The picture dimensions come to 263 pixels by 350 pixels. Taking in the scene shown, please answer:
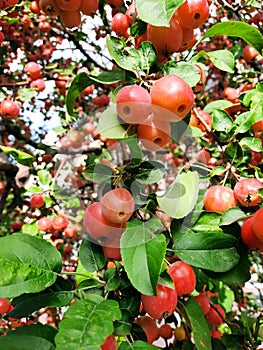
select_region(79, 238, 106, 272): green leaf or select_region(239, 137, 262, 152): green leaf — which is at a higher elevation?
select_region(239, 137, 262, 152): green leaf

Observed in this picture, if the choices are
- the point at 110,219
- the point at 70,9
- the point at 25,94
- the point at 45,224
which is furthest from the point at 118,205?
the point at 25,94

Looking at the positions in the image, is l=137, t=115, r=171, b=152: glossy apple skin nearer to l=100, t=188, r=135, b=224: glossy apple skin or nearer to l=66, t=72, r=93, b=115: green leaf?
l=100, t=188, r=135, b=224: glossy apple skin

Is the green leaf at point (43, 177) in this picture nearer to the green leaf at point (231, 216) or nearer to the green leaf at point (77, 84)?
the green leaf at point (77, 84)

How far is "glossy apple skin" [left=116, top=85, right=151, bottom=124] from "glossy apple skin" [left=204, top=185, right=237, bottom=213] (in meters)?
0.24

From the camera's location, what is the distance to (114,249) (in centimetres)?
84

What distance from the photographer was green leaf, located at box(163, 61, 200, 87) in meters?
0.81

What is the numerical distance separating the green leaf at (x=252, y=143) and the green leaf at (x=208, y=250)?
249 mm

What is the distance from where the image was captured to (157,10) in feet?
2.34

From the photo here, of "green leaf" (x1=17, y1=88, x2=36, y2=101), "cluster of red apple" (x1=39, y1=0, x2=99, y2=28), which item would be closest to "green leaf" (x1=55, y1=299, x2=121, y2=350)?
"cluster of red apple" (x1=39, y1=0, x2=99, y2=28)

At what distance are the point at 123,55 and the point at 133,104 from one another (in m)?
0.13

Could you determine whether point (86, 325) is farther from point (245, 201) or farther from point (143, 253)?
point (245, 201)

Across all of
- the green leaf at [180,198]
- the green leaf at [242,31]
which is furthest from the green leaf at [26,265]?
the green leaf at [242,31]

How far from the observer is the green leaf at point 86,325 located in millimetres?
548

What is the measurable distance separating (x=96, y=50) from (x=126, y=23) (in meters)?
1.51
